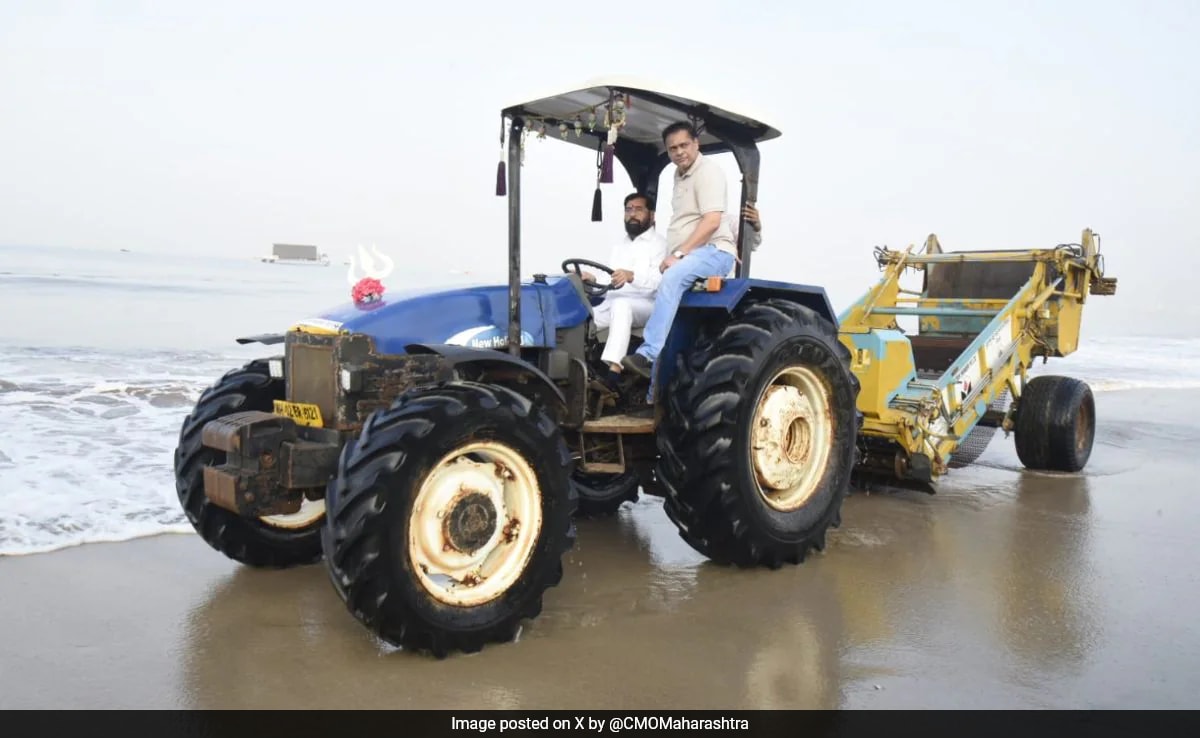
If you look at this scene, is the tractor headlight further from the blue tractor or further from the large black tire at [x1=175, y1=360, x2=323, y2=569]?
the large black tire at [x1=175, y1=360, x2=323, y2=569]

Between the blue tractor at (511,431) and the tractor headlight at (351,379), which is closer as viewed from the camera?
the blue tractor at (511,431)

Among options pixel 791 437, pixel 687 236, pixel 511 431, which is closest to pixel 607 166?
pixel 687 236

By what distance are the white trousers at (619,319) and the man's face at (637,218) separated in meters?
0.54

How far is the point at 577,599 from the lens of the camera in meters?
4.29

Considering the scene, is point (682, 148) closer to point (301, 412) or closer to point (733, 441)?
point (733, 441)

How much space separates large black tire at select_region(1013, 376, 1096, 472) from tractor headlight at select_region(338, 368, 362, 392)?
5.85 metres

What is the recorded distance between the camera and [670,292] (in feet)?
15.4

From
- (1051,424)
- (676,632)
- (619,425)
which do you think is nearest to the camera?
(676,632)

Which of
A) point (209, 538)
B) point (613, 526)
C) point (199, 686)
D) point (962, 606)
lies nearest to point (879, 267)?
point (613, 526)

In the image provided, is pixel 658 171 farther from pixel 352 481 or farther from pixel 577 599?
pixel 352 481

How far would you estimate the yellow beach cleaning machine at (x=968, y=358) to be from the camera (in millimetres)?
6410

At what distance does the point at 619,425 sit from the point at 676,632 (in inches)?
45.2
